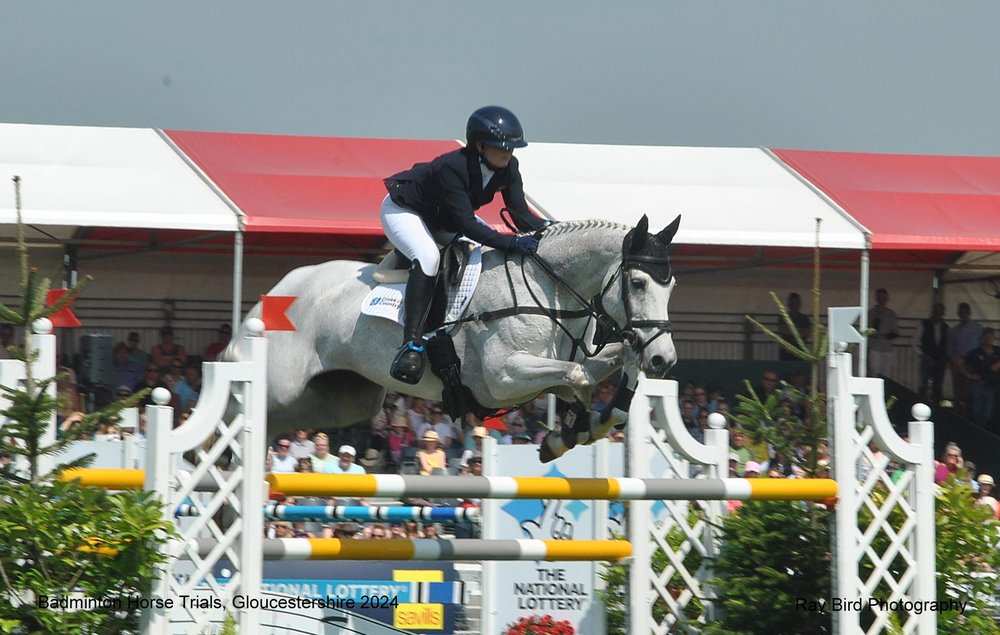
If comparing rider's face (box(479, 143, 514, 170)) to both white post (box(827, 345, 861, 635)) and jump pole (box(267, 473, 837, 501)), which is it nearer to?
jump pole (box(267, 473, 837, 501))

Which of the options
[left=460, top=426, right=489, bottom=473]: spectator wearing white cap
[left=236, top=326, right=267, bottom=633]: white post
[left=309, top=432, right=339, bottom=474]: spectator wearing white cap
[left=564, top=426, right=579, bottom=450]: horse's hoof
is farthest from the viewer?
[left=460, top=426, right=489, bottom=473]: spectator wearing white cap

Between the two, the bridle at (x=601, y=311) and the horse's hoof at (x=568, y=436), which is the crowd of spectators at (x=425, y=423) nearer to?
the bridle at (x=601, y=311)

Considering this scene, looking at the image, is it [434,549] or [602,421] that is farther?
[602,421]

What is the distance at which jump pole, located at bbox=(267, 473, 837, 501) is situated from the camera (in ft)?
13.1

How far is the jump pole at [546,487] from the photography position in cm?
399

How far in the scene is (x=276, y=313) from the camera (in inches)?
195

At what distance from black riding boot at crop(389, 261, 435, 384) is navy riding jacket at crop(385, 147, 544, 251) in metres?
0.23

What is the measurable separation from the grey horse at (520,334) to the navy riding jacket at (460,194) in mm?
166

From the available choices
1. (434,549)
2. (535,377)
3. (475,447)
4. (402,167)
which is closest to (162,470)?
(434,549)

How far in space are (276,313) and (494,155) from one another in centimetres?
97

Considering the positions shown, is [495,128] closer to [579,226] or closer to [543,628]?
[579,226]

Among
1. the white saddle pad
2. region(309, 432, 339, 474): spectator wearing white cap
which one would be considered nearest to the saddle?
the white saddle pad

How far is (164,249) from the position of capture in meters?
10.7

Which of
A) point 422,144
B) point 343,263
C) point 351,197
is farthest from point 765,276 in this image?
point 343,263
